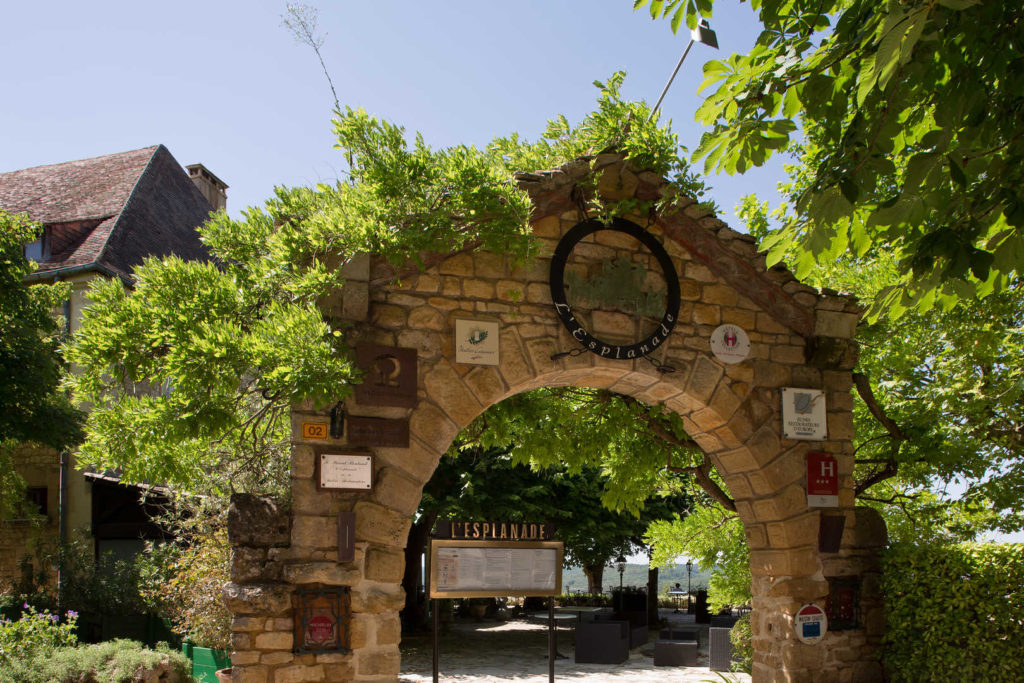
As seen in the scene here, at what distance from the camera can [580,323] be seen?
6.30 meters

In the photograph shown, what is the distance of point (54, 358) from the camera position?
12.0 meters

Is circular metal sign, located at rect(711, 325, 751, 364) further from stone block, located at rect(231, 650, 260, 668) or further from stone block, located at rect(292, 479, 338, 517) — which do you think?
stone block, located at rect(231, 650, 260, 668)

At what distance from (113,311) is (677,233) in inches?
159

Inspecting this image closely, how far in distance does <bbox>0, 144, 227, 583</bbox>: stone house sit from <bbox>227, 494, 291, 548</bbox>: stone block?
8304 mm

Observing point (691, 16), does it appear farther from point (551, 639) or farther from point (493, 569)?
point (551, 639)

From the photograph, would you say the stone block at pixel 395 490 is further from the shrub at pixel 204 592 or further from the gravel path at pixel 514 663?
the gravel path at pixel 514 663

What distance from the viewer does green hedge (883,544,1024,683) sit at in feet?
20.0

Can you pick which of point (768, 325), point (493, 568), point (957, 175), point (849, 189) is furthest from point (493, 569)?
point (957, 175)

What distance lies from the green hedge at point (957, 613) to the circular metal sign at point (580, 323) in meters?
2.57

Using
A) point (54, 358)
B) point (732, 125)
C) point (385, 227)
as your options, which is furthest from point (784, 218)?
point (54, 358)

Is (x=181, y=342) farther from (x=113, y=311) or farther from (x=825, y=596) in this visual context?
(x=825, y=596)

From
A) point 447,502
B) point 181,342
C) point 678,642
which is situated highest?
point 181,342

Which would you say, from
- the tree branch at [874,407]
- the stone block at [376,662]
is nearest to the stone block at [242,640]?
the stone block at [376,662]

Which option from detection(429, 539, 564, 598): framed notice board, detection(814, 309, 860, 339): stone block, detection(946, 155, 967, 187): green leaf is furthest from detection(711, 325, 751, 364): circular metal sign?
detection(946, 155, 967, 187): green leaf
